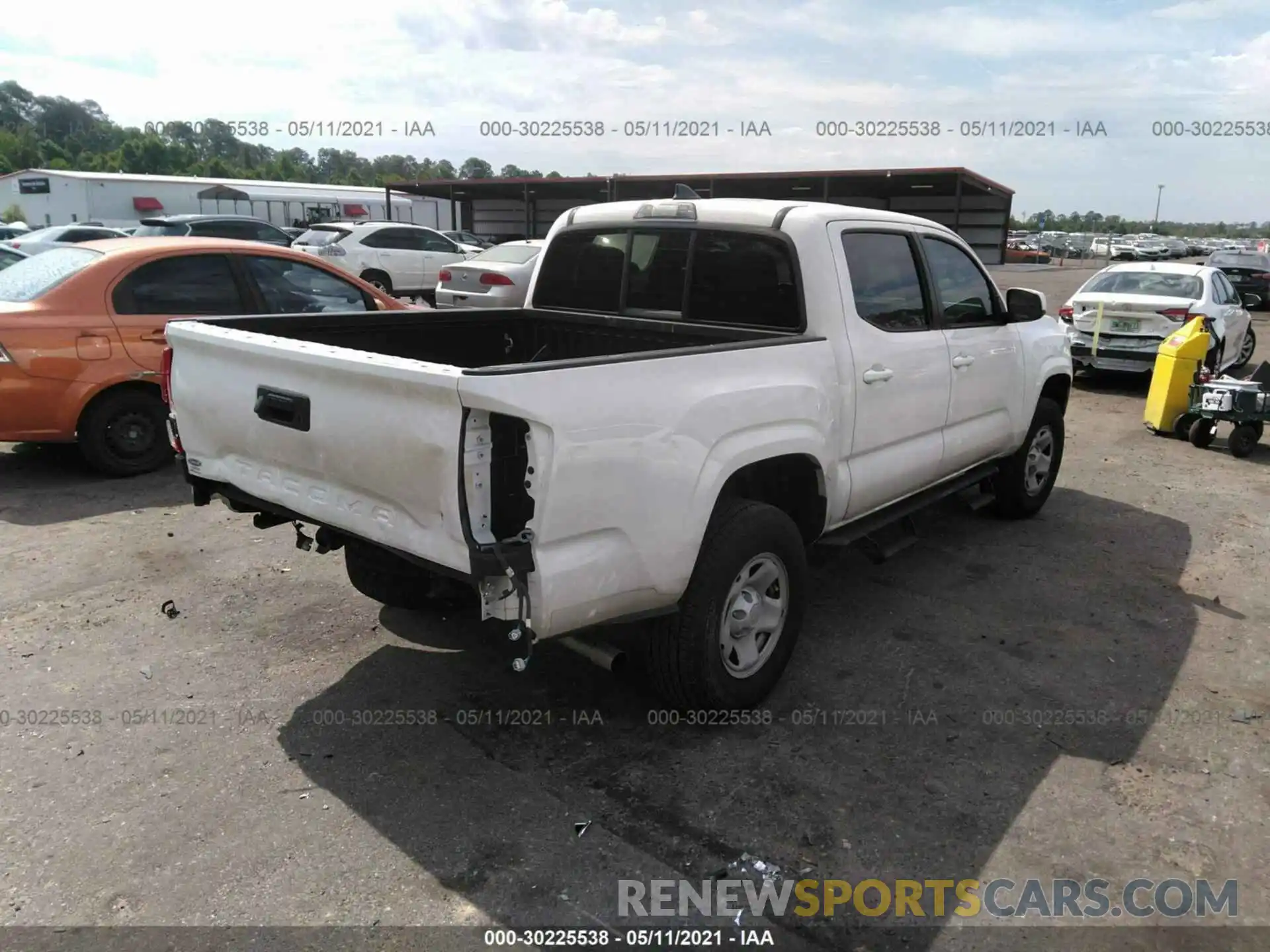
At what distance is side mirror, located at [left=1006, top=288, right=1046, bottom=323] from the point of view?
564 centimetres

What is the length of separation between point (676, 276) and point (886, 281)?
105cm

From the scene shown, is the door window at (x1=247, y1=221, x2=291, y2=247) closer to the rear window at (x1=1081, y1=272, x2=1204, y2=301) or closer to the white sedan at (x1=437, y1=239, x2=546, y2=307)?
the white sedan at (x1=437, y1=239, x2=546, y2=307)

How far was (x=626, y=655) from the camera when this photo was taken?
323cm

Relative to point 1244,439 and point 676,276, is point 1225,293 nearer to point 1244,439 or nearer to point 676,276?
point 1244,439

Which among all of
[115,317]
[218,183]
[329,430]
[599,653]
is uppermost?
[218,183]

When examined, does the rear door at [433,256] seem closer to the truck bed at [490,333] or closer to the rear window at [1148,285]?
the rear window at [1148,285]

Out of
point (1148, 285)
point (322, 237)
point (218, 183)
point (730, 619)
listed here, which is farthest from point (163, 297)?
point (218, 183)

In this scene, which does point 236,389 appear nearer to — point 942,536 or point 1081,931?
point 1081,931

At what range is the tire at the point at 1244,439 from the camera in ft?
27.3

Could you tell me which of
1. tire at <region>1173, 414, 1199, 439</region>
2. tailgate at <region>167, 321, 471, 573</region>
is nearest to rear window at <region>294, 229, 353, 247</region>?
tire at <region>1173, 414, 1199, 439</region>

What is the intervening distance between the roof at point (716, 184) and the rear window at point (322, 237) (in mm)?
14090

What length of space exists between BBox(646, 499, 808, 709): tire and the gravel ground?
190mm

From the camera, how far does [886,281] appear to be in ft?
14.7

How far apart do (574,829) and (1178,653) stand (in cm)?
320
